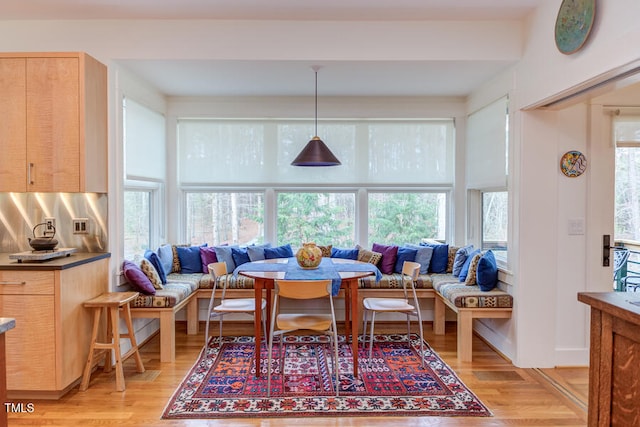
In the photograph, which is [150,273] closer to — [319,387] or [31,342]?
[31,342]

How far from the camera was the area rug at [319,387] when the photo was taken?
8.61ft

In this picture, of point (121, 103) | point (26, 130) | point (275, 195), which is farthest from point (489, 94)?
point (26, 130)

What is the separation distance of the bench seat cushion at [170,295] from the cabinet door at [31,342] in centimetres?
80

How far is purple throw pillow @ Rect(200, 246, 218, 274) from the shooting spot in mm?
4473

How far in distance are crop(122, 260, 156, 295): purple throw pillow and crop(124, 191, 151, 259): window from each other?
0.36 m

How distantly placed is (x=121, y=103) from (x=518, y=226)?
3.70 metres

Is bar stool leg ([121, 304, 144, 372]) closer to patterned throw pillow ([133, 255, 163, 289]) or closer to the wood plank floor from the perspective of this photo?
the wood plank floor

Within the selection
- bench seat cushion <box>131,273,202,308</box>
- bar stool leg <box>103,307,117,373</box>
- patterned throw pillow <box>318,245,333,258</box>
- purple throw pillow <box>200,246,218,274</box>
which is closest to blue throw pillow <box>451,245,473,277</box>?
patterned throw pillow <box>318,245,333,258</box>

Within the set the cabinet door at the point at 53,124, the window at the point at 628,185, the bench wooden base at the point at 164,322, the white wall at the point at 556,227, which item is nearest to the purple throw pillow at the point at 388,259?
the white wall at the point at 556,227

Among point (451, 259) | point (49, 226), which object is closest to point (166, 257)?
point (49, 226)

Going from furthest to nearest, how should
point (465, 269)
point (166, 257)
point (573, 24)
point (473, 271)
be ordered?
point (166, 257) < point (465, 269) < point (473, 271) < point (573, 24)

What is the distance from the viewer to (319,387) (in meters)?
2.94

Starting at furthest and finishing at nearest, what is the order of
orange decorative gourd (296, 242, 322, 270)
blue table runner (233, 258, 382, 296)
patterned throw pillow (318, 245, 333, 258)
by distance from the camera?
patterned throw pillow (318, 245, 333, 258) → orange decorative gourd (296, 242, 322, 270) → blue table runner (233, 258, 382, 296)

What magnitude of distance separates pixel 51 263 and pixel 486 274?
355 cm
